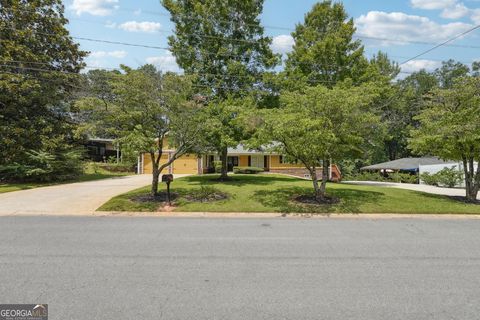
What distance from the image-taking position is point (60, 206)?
12031mm

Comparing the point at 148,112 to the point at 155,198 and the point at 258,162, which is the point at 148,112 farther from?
the point at 258,162

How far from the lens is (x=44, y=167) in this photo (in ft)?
63.7

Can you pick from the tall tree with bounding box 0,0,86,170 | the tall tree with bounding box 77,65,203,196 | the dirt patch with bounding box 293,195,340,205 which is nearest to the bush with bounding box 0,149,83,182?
the tall tree with bounding box 0,0,86,170

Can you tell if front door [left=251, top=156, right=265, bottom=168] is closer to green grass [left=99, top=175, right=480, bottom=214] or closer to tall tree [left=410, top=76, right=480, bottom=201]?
green grass [left=99, top=175, right=480, bottom=214]

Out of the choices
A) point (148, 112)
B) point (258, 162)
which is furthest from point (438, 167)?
point (148, 112)

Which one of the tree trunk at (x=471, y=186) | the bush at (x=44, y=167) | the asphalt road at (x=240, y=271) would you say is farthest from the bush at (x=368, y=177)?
the bush at (x=44, y=167)

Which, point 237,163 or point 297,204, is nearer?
point 297,204

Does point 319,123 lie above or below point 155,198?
above

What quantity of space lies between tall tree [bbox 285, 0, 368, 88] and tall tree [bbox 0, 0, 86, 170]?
1580 centimetres

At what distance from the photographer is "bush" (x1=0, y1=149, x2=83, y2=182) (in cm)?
1897

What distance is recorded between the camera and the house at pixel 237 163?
102 ft

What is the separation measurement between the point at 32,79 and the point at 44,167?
555 cm

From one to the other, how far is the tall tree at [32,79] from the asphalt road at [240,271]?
13.0m

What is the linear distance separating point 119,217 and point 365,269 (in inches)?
310
